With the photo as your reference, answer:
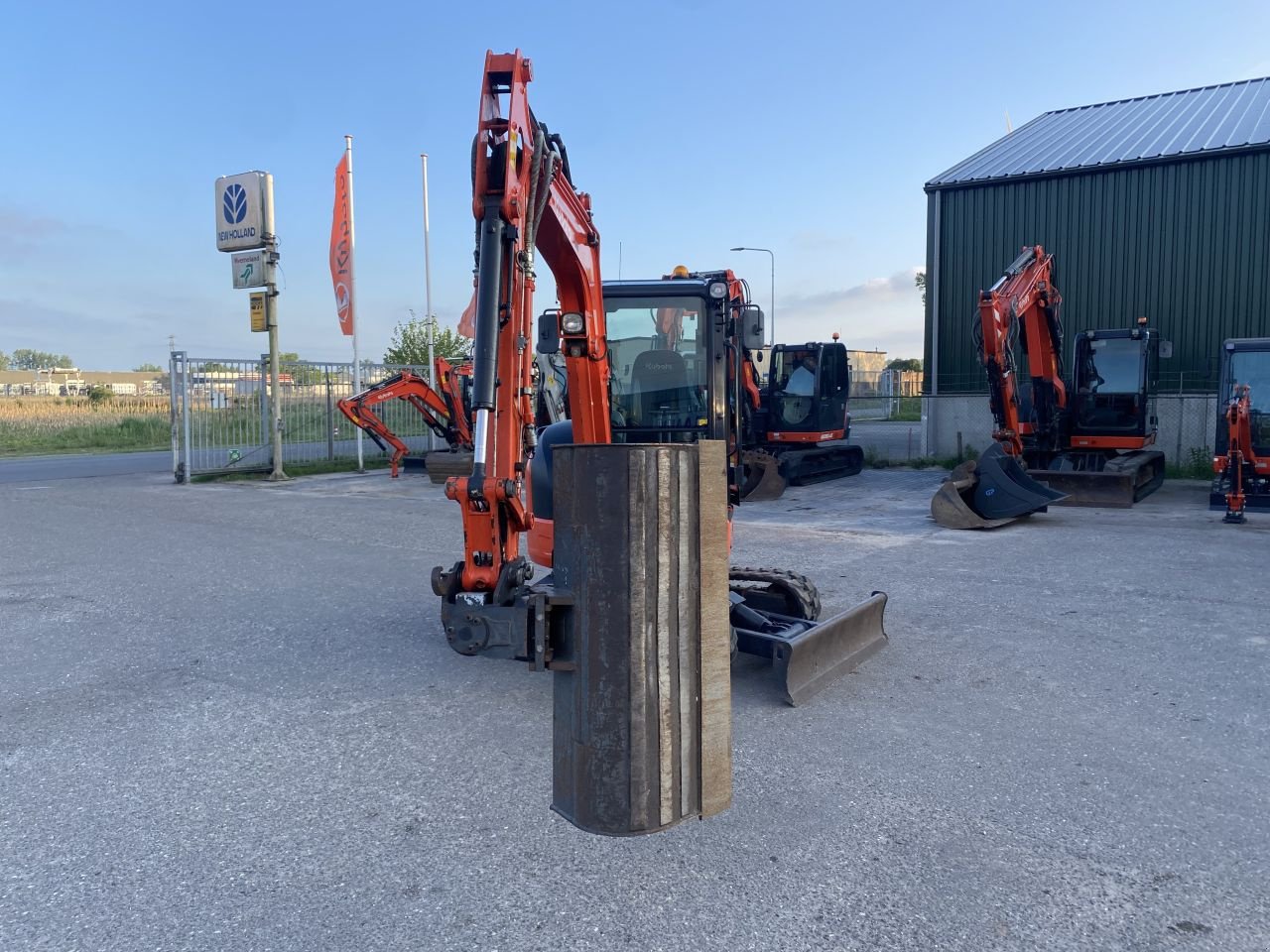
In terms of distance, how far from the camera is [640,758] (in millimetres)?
2680

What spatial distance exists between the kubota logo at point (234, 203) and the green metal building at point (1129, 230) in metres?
14.4

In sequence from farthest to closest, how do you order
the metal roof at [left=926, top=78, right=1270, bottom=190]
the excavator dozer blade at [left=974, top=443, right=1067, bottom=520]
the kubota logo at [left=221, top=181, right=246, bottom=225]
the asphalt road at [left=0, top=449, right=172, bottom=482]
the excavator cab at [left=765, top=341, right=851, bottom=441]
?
the asphalt road at [left=0, top=449, right=172, bottom=482] < the metal roof at [left=926, top=78, right=1270, bottom=190] < the kubota logo at [left=221, top=181, right=246, bottom=225] < the excavator cab at [left=765, top=341, right=851, bottom=441] < the excavator dozer blade at [left=974, top=443, right=1067, bottom=520]

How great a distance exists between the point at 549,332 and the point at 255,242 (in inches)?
516

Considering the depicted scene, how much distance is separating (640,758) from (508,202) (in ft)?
12.5

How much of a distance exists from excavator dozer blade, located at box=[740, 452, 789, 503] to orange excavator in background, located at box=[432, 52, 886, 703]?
766 cm

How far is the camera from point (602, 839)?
373 centimetres

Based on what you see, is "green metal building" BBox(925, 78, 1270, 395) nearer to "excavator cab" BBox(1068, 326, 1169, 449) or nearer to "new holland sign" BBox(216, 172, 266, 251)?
"excavator cab" BBox(1068, 326, 1169, 449)

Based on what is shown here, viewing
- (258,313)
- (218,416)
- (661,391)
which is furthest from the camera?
(218,416)

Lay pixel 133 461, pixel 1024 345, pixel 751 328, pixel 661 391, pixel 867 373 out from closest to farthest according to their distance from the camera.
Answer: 1. pixel 751 328
2. pixel 661 391
3. pixel 1024 345
4. pixel 133 461
5. pixel 867 373

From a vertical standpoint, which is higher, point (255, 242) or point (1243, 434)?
point (255, 242)

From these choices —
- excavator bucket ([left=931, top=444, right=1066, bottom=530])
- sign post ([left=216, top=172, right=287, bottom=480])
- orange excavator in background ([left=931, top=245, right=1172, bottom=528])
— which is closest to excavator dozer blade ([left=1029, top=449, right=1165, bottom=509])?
orange excavator in background ([left=931, top=245, right=1172, bottom=528])

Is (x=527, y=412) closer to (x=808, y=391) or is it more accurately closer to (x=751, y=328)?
(x=751, y=328)

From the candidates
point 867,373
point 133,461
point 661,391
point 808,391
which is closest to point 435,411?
point 808,391

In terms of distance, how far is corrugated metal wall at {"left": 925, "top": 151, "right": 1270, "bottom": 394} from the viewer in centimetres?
1895
